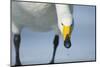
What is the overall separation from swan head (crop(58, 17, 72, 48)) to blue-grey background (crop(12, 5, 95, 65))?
0.16 ft

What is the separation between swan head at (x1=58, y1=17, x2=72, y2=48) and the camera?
238cm

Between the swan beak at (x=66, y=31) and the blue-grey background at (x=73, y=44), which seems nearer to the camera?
the blue-grey background at (x=73, y=44)

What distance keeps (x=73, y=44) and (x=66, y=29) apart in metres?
0.19

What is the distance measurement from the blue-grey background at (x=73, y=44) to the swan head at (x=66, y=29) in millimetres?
49

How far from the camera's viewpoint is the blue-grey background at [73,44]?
7.34ft

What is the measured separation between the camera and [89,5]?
2.50 m

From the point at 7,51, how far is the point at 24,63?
217 mm

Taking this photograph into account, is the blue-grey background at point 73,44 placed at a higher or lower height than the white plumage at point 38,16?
lower

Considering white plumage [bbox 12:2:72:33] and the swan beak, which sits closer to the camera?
white plumage [bbox 12:2:72:33]

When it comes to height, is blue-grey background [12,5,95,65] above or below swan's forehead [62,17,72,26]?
below

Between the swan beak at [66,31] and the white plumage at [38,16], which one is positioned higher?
the white plumage at [38,16]

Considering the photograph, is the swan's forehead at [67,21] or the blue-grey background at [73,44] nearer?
the blue-grey background at [73,44]

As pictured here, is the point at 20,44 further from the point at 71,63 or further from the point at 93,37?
the point at 93,37

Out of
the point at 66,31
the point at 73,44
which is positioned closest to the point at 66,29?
the point at 66,31
